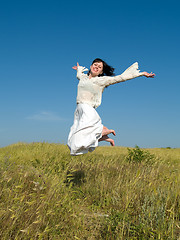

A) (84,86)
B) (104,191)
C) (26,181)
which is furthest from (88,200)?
(84,86)

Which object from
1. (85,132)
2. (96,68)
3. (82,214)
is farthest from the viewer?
(96,68)

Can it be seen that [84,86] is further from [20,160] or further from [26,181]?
[20,160]

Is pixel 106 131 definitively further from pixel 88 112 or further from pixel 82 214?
pixel 82 214

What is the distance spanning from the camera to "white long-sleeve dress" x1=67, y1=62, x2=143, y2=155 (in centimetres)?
417

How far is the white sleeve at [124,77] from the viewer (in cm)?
492

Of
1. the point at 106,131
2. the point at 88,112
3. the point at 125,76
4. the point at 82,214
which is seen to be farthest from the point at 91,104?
the point at 82,214

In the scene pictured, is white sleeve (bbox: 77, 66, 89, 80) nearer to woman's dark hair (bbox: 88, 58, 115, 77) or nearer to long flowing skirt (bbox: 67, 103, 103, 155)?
woman's dark hair (bbox: 88, 58, 115, 77)

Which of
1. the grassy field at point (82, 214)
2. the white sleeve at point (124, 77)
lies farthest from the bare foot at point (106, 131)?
the grassy field at point (82, 214)

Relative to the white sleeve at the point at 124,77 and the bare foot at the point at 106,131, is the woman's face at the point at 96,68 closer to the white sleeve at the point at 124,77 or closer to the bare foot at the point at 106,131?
the white sleeve at the point at 124,77

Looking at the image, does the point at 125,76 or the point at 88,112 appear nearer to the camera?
the point at 88,112

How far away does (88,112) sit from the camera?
450 centimetres

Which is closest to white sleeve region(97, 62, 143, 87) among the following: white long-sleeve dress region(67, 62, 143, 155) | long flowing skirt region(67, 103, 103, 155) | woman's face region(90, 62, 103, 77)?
white long-sleeve dress region(67, 62, 143, 155)

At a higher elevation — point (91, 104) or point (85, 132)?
point (91, 104)

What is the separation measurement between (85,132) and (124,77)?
5.08 ft
